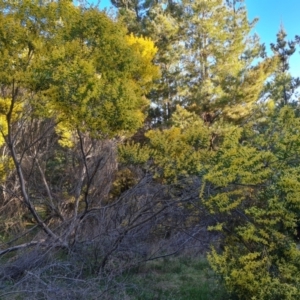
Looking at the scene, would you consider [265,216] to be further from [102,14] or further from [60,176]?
[60,176]

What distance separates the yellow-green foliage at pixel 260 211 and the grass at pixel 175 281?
2.47 ft

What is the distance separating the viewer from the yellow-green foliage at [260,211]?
477 centimetres

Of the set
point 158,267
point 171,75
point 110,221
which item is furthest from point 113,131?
point 171,75

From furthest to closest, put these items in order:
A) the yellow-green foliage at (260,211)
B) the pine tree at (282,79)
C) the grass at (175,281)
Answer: the pine tree at (282,79) < the grass at (175,281) < the yellow-green foliage at (260,211)

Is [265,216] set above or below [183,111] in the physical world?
below

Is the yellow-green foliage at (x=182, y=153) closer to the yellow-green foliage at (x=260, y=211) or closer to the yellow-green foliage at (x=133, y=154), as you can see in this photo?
the yellow-green foliage at (x=133, y=154)

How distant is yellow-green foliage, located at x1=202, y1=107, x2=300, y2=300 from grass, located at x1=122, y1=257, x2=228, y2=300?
0.75 m

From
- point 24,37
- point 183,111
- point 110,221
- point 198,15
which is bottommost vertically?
point 110,221

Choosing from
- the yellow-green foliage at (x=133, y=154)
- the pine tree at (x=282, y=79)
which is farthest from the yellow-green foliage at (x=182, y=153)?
the pine tree at (x=282, y=79)

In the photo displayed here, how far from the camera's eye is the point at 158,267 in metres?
7.70

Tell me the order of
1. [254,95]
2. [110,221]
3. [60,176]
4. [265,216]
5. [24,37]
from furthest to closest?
[254,95] → [60,176] → [110,221] → [24,37] → [265,216]

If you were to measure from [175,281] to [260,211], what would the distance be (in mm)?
2573

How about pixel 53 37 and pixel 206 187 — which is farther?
pixel 53 37

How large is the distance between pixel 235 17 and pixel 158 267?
10839 millimetres
